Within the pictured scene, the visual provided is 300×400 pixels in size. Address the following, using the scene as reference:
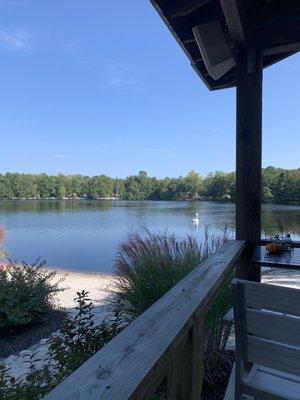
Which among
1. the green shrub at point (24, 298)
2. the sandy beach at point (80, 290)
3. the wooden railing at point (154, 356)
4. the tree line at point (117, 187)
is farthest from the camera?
the tree line at point (117, 187)

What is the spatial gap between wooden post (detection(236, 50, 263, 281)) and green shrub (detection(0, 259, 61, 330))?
3.05 metres

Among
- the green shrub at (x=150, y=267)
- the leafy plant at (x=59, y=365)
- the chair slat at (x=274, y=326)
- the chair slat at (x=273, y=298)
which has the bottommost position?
the leafy plant at (x=59, y=365)

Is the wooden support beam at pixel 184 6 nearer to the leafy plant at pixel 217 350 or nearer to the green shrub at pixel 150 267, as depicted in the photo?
the leafy plant at pixel 217 350

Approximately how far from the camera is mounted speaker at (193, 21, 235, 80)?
6.88 ft

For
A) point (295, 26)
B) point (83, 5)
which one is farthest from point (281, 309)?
point (83, 5)

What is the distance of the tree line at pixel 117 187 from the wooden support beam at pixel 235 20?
4945 cm

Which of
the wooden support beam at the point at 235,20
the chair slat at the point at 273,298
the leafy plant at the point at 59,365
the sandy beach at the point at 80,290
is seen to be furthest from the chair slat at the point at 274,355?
the sandy beach at the point at 80,290

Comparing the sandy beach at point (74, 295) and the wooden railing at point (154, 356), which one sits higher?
the wooden railing at point (154, 356)

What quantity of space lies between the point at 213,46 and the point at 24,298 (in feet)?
12.1

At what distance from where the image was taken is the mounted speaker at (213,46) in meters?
2.10

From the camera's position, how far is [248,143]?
2271mm

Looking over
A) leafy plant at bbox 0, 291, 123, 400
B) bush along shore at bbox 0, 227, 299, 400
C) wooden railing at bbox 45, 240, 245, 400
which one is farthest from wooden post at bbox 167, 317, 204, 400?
leafy plant at bbox 0, 291, 123, 400

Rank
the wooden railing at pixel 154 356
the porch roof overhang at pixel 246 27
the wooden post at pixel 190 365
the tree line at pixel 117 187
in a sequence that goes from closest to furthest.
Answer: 1. the wooden railing at pixel 154 356
2. the wooden post at pixel 190 365
3. the porch roof overhang at pixel 246 27
4. the tree line at pixel 117 187

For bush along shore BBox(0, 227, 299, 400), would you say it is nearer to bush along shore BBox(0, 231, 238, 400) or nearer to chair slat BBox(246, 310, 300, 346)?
bush along shore BBox(0, 231, 238, 400)
